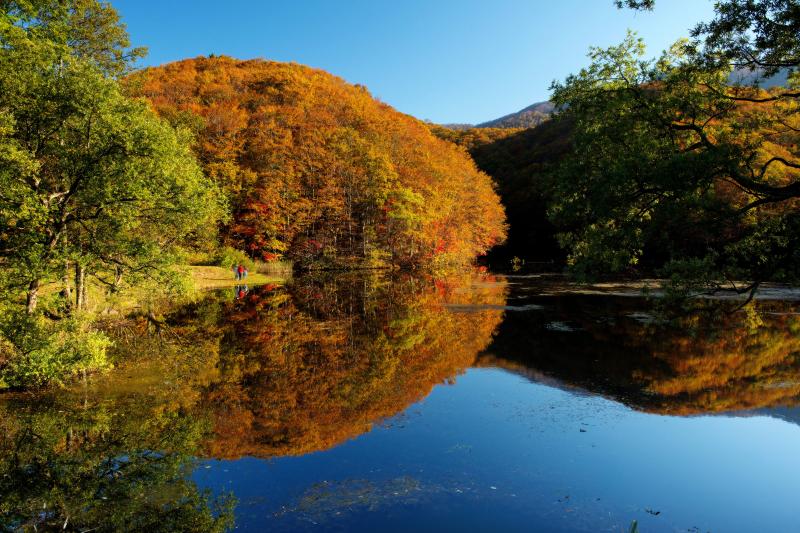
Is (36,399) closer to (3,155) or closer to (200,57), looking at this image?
(3,155)

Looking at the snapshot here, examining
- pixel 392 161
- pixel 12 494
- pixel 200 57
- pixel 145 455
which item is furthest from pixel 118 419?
pixel 200 57

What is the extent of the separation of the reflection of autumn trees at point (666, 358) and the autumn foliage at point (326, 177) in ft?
116

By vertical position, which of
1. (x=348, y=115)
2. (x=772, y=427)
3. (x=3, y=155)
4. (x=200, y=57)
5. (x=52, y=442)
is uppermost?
(x=200, y=57)

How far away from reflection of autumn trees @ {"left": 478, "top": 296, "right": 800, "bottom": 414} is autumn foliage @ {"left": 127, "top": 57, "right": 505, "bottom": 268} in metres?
35.4

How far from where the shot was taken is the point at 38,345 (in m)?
11.3

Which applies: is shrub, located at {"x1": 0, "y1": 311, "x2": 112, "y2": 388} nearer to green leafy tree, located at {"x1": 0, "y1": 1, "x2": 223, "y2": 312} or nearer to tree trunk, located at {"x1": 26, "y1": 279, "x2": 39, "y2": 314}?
tree trunk, located at {"x1": 26, "y1": 279, "x2": 39, "y2": 314}

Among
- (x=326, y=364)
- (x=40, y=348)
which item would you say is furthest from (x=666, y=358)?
(x=40, y=348)

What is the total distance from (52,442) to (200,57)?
324 feet

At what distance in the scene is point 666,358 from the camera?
16.8 meters

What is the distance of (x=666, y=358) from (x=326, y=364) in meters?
11.4

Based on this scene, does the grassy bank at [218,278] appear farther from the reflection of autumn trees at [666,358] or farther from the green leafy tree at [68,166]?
the reflection of autumn trees at [666,358]

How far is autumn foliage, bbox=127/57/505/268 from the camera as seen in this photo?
53.3 meters

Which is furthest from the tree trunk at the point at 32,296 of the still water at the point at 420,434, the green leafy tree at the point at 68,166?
the still water at the point at 420,434

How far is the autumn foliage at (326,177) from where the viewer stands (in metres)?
53.3
